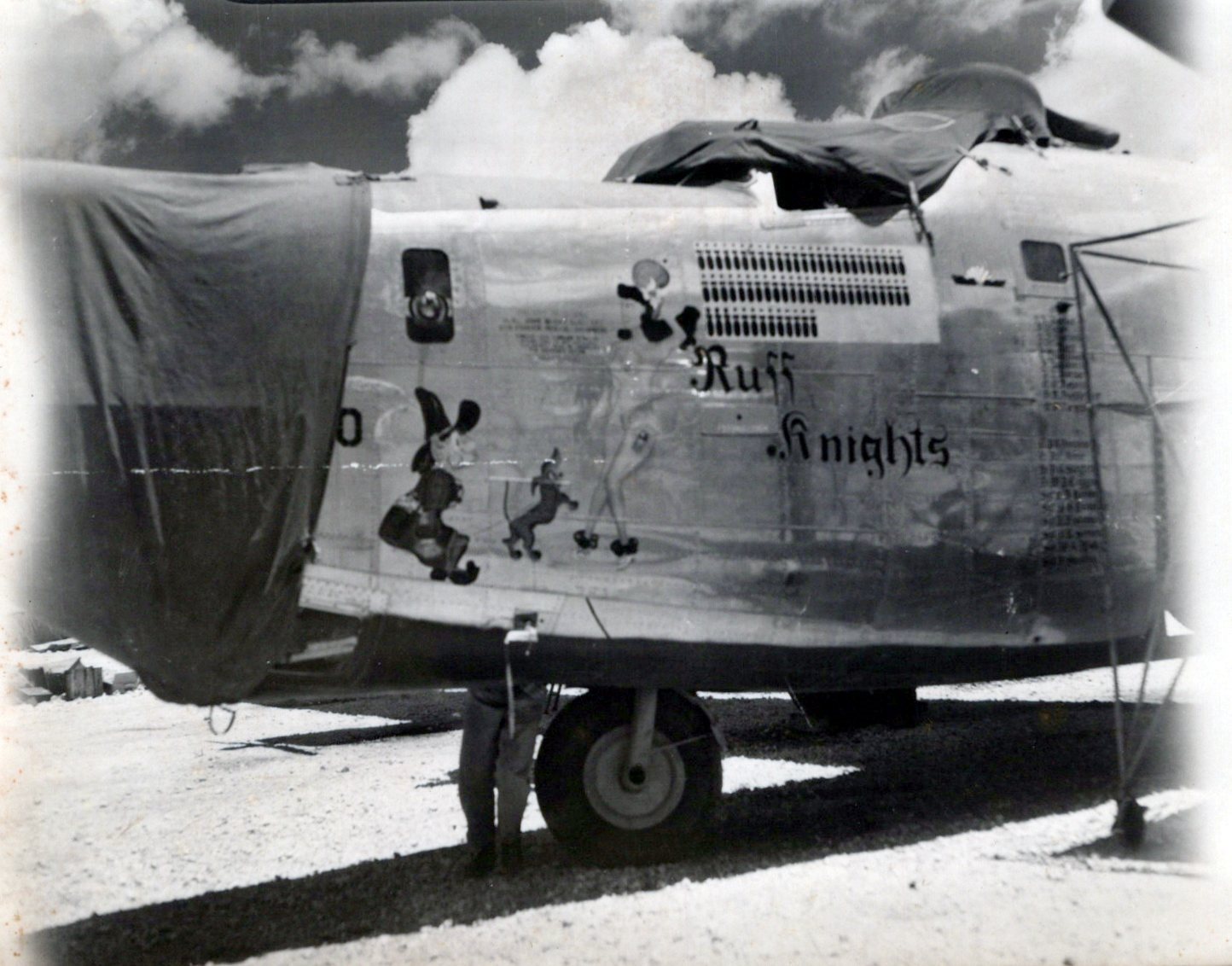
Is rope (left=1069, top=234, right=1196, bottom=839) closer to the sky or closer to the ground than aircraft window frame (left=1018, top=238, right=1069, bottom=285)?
closer to the ground

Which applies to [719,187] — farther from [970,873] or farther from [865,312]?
[970,873]

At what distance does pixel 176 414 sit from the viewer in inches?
195

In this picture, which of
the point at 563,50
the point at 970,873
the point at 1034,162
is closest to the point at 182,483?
the point at 563,50

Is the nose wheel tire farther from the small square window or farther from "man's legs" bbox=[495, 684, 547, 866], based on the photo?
the small square window

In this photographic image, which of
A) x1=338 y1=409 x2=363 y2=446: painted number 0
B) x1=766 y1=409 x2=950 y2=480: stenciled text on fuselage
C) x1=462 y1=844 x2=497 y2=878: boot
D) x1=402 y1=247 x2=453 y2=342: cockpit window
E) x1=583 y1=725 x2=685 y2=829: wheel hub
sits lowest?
x1=462 y1=844 x2=497 y2=878: boot

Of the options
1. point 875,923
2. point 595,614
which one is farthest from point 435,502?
point 875,923

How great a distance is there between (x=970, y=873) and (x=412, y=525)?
129 inches

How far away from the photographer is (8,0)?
5164 millimetres

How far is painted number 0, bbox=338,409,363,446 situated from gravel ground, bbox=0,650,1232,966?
2.07 m

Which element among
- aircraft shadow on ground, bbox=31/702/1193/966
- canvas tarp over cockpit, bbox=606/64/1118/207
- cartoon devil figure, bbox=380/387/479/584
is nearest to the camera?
aircraft shadow on ground, bbox=31/702/1193/966

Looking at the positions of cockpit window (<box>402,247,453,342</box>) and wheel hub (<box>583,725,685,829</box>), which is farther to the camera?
wheel hub (<box>583,725,685,829</box>)

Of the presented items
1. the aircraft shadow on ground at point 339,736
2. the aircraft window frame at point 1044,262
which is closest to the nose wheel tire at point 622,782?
the aircraft window frame at point 1044,262

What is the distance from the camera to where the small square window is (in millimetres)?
6219

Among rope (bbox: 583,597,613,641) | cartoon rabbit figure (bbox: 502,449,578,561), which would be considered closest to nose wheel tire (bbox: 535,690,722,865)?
rope (bbox: 583,597,613,641)
